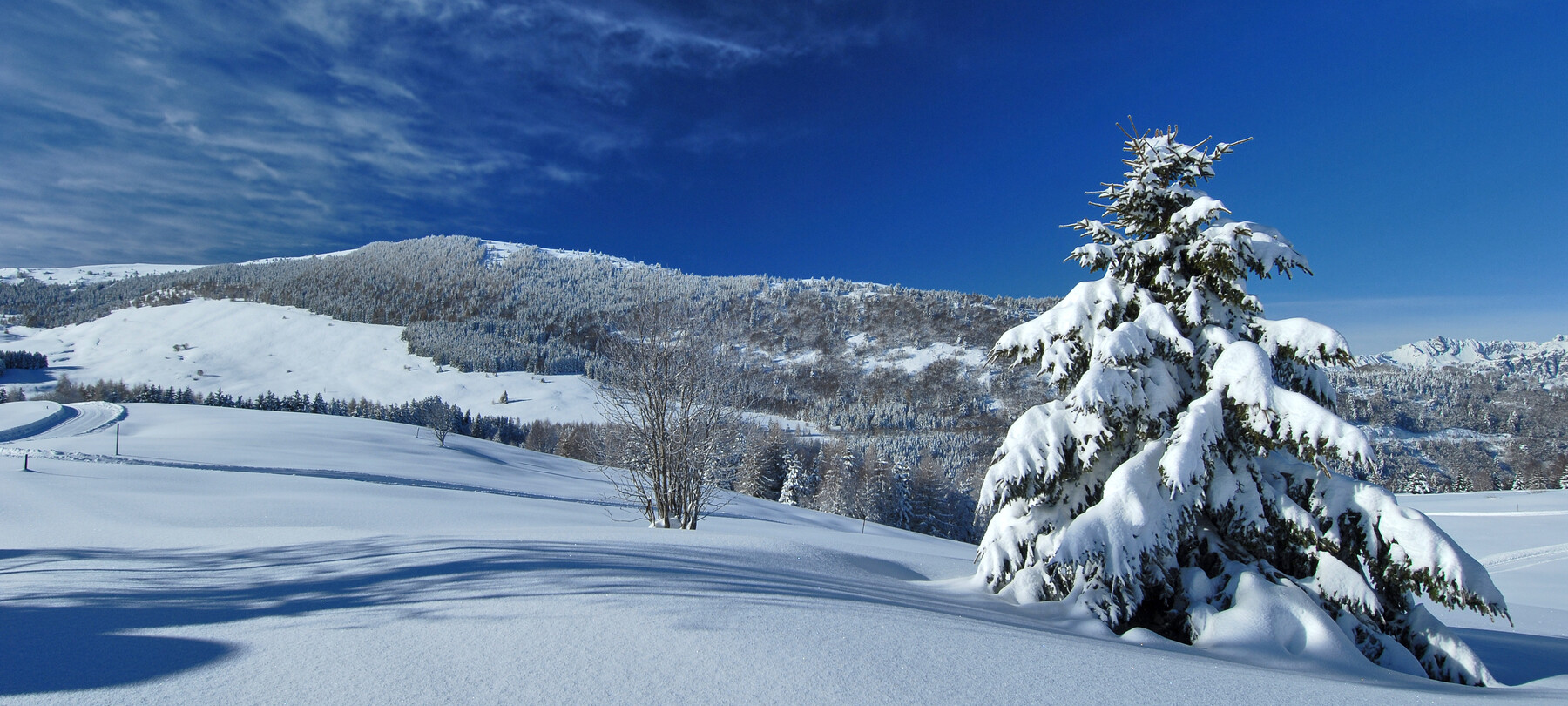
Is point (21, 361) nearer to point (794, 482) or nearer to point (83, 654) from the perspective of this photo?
point (794, 482)

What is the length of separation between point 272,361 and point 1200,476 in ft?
543

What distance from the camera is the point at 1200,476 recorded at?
636 centimetres

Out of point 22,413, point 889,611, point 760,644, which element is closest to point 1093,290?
point 889,611

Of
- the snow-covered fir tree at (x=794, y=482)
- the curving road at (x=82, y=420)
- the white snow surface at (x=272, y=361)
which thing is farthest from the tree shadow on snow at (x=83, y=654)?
the white snow surface at (x=272, y=361)

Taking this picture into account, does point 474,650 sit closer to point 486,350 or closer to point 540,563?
point 540,563

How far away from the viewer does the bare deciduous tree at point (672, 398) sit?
43.5 ft

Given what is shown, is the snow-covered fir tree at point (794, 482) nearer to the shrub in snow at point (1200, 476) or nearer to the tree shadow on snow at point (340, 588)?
the tree shadow on snow at point (340, 588)

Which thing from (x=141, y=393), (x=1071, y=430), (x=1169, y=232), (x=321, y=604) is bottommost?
(x=141, y=393)

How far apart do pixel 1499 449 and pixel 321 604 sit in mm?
212813

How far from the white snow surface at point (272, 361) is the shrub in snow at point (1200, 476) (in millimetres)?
102897

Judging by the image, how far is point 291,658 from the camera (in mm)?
3377

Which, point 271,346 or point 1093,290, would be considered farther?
point 271,346

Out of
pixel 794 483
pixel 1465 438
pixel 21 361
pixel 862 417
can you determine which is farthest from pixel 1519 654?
pixel 1465 438

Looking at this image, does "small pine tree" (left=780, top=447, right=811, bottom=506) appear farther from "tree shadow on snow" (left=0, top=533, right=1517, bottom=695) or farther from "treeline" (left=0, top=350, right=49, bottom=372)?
"treeline" (left=0, top=350, right=49, bottom=372)
